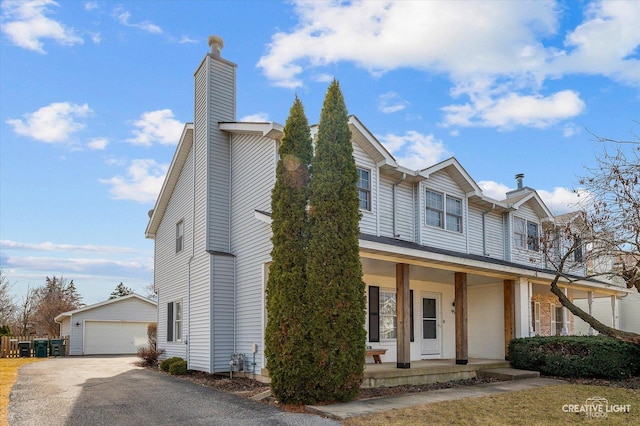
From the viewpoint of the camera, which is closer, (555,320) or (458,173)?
(458,173)

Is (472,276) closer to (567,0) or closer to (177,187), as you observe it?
(567,0)

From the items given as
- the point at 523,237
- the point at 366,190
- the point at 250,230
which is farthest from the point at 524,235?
the point at 250,230

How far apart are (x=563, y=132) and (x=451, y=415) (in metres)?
8.20

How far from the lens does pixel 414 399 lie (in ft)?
31.7

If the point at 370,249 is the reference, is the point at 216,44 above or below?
above

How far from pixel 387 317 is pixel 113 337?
793 inches

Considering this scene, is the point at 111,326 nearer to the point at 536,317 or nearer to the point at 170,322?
the point at 170,322

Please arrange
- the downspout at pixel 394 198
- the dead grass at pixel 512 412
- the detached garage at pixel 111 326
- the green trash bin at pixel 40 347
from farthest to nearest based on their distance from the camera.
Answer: the detached garage at pixel 111 326 < the green trash bin at pixel 40 347 < the downspout at pixel 394 198 < the dead grass at pixel 512 412

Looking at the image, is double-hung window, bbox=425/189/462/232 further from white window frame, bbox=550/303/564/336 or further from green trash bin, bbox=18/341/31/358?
green trash bin, bbox=18/341/31/358

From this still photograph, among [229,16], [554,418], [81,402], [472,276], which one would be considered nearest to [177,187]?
[229,16]

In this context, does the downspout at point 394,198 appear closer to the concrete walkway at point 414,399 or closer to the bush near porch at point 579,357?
the concrete walkway at point 414,399

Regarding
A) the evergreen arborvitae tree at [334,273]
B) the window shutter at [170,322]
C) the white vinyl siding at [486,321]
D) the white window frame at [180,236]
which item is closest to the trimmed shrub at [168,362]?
the window shutter at [170,322]

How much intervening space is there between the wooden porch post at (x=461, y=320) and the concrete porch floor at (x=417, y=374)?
0.98 ft

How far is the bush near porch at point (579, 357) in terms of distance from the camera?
42.5ft
